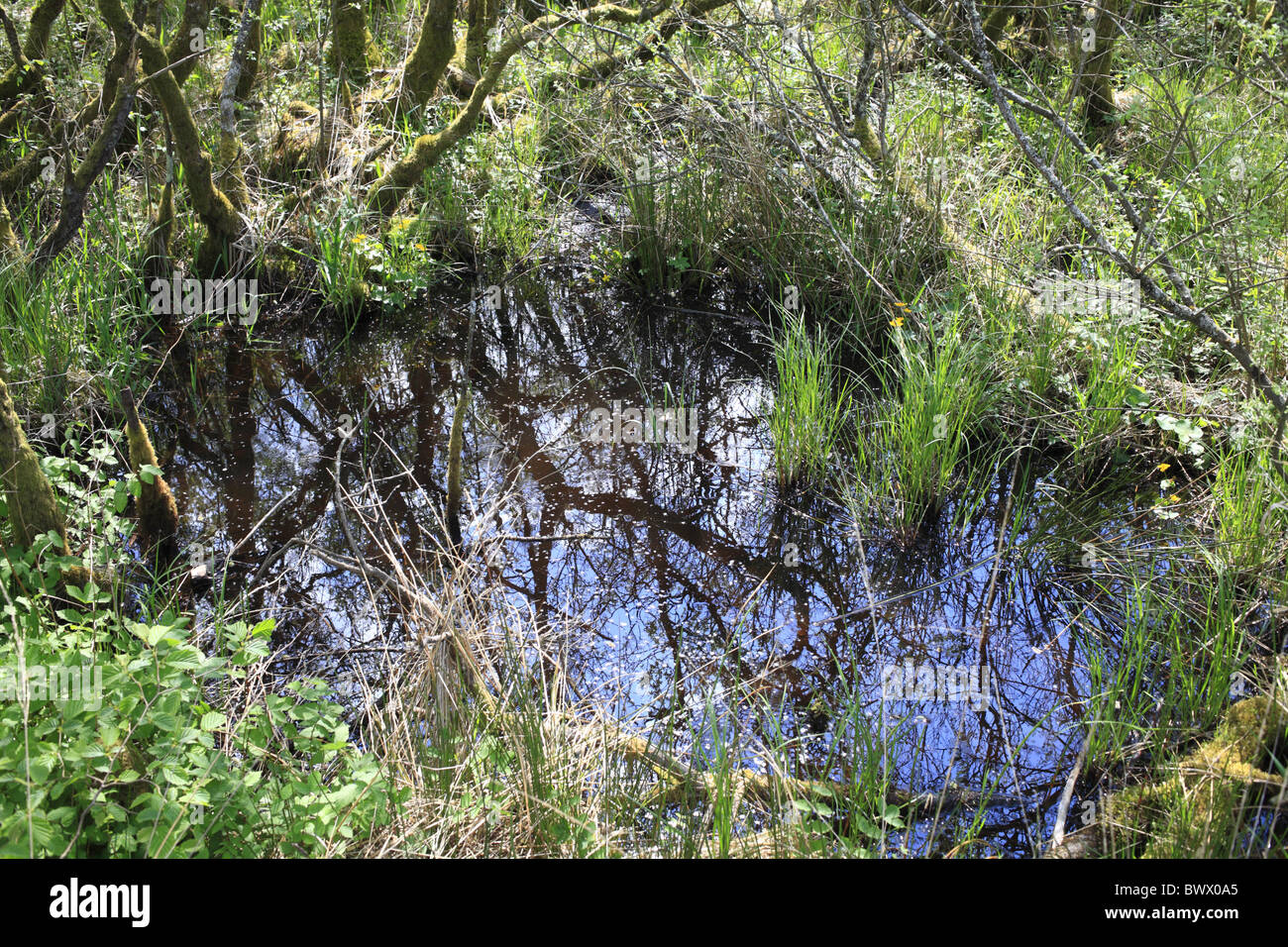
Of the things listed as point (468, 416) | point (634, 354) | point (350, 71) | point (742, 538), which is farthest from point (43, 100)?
point (742, 538)

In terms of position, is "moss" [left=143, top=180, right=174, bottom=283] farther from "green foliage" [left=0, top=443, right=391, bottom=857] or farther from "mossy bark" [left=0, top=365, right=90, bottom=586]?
"green foliage" [left=0, top=443, right=391, bottom=857]

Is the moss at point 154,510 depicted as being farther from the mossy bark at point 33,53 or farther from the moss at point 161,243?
the mossy bark at point 33,53

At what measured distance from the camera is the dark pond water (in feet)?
8.63

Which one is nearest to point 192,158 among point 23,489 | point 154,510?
point 154,510

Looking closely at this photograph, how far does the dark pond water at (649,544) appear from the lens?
8.63ft

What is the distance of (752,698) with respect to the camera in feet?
8.66

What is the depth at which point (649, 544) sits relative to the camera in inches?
134

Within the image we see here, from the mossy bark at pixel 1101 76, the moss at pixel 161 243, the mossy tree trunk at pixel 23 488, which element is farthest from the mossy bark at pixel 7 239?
the mossy bark at pixel 1101 76

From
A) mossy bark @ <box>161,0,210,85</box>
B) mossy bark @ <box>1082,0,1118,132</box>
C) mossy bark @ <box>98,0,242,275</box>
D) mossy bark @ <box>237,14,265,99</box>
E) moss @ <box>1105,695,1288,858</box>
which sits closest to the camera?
moss @ <box>1105,695,1288,858</box>

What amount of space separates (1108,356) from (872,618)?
1514 mm

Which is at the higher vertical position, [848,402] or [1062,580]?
[848,402]

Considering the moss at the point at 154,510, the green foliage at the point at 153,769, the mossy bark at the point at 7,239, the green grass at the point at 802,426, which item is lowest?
the green foliage at the point at 153,769

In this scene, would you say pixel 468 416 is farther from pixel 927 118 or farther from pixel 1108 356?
pixel 927 118

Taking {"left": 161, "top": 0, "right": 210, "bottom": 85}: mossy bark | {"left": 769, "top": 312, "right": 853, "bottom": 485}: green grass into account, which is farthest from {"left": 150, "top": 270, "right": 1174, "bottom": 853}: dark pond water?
{"left": 161, "top": 0, "right": 210, "bottom": 85}: mossy bark
